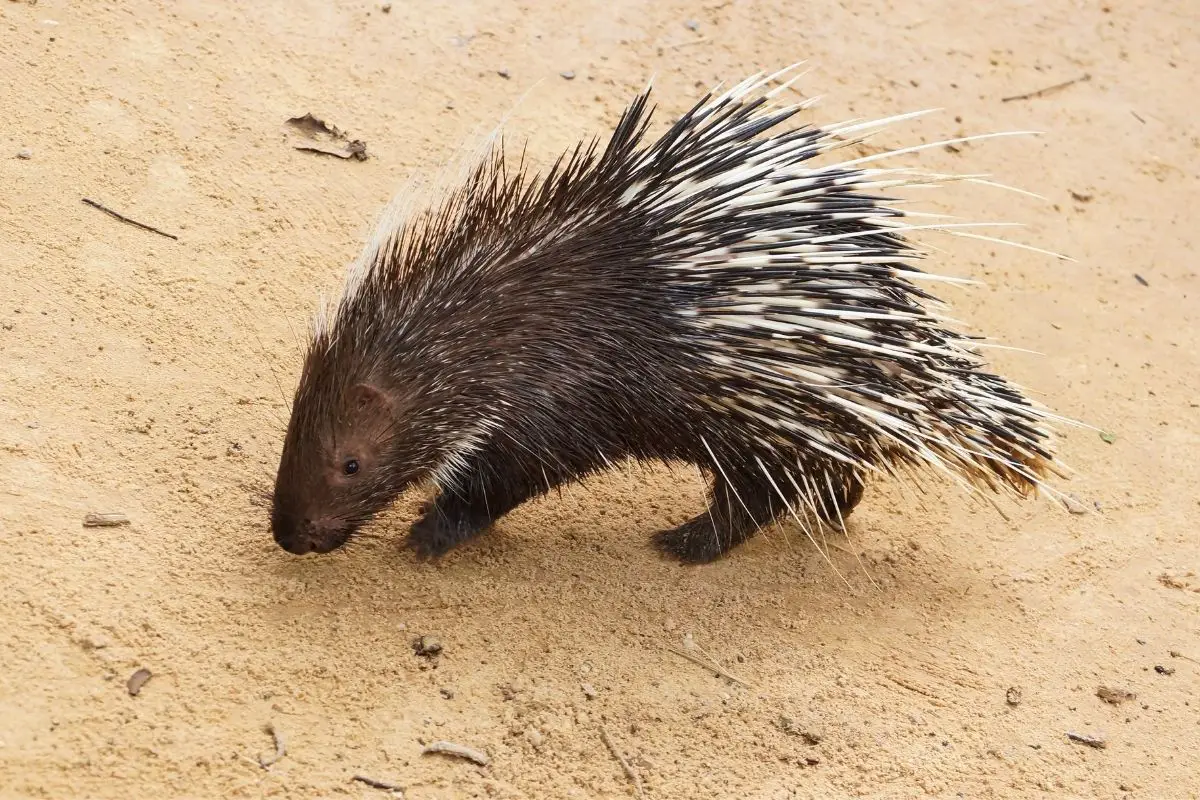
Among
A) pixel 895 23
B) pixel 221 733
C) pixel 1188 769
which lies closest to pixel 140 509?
pixel 221 733

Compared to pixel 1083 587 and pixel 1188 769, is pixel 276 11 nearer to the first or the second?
pixel 1083 587

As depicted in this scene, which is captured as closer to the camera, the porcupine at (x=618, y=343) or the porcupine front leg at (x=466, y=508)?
the porcupine at (x=618, y=343)

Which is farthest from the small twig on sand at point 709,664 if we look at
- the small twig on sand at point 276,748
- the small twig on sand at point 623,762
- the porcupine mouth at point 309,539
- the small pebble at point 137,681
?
the small pebble at point 137,681

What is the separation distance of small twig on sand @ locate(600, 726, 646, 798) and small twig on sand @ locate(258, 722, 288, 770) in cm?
94

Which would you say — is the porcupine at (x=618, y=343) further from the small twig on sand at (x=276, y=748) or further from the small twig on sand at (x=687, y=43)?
the small twig on sand at (x=687, y=43)

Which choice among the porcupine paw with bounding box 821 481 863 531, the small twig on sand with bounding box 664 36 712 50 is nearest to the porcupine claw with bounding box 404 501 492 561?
the porcupine paw with bounding box 821 481 863 531

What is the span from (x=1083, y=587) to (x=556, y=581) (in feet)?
7.01

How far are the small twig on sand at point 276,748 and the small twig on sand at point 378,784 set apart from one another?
0.21 metres

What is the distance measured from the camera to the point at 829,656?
4.06 metres

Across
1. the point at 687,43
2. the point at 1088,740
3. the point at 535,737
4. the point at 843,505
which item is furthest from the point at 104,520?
the point at 687,43

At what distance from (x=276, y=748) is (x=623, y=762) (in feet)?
3.26

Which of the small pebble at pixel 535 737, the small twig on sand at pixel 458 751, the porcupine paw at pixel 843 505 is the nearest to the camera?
the small twig on sand at pixel 458 751

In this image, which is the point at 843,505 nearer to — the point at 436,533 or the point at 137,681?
the point at 436,533

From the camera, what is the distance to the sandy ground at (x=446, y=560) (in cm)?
337
